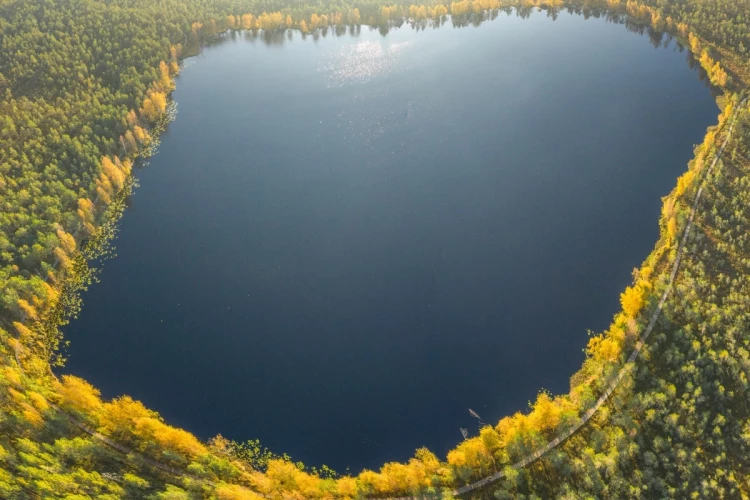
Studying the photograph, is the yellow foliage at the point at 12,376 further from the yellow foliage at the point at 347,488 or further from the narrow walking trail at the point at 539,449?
the yellow foliage at the point at 347,488

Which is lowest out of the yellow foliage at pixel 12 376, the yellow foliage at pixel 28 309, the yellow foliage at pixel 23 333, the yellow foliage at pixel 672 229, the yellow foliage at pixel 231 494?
the yellow foliage at pixel 231 494

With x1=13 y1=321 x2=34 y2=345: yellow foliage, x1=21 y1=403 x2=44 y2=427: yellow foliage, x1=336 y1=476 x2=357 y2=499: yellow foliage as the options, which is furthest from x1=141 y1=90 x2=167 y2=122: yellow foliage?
x1=336 y1=476 x2=357 y2=499: yellow foliage

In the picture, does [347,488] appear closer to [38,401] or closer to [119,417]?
[119,417]

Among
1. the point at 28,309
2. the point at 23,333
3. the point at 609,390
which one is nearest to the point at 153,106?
the point at 28,309

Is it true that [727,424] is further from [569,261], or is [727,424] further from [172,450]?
[172,450]

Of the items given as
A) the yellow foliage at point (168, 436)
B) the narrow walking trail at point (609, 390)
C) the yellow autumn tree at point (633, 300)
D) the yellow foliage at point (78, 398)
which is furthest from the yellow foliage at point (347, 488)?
the yellow autumn tree at point (633, 300)

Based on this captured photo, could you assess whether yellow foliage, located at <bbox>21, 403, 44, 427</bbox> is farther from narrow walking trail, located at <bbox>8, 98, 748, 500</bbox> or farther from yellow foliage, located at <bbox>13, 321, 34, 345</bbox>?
yellow foliage, located at <bbox>13, 321, 34, 345</bbox>

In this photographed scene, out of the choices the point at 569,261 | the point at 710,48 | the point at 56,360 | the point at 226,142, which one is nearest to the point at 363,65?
the point at 226,142

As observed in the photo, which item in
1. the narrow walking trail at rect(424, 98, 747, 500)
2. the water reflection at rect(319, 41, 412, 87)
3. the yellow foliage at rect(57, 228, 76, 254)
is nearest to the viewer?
the narrow walking trail at rect(424, 98, 747, 500)
